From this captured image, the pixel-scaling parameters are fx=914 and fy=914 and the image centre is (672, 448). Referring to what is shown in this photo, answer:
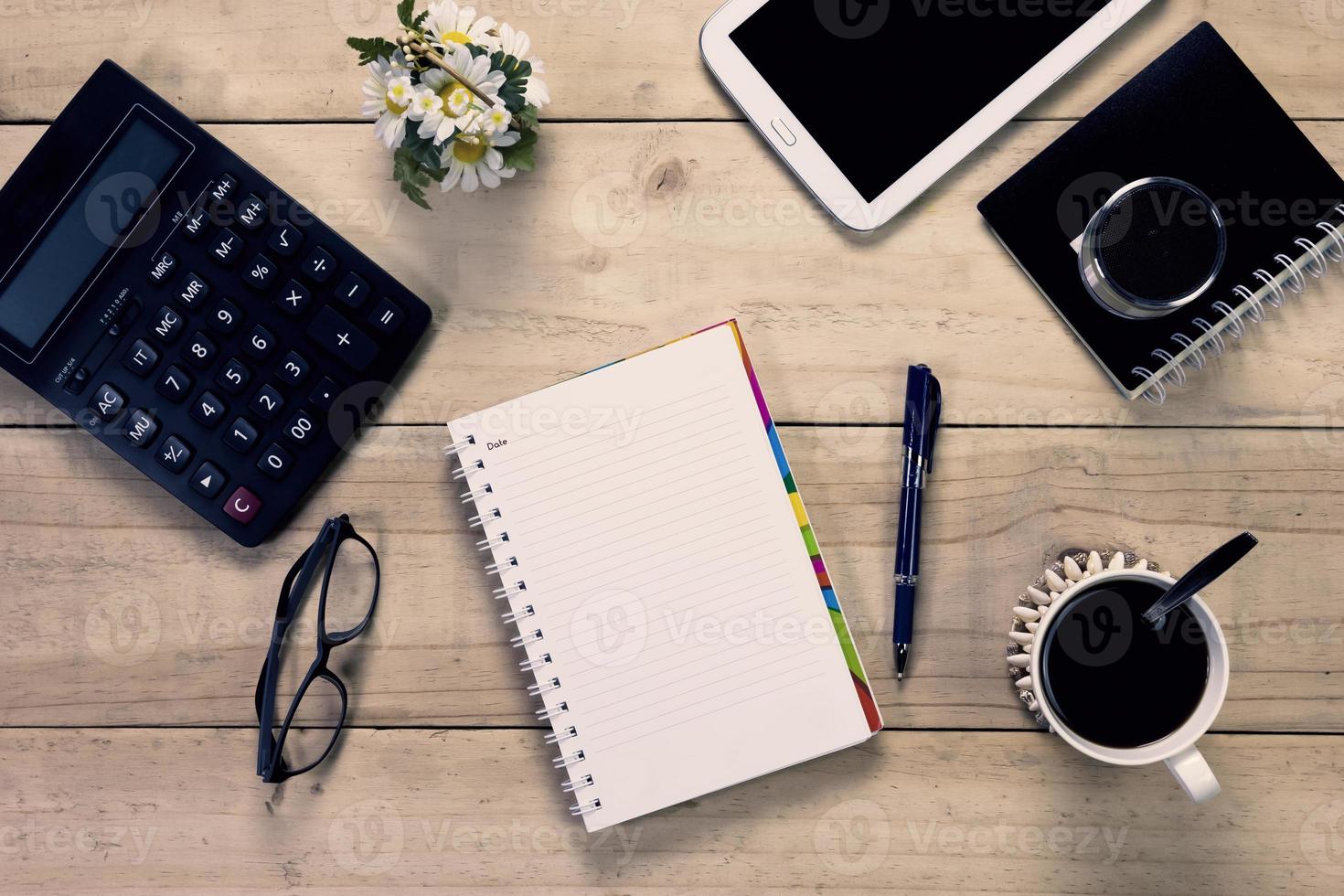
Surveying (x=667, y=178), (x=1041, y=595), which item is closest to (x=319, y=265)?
(x=667, y=178)

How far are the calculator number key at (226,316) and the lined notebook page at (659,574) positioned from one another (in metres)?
0.18

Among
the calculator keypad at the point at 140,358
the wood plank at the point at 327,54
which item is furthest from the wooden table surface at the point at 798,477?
the calculator keypad at the point at 140,358

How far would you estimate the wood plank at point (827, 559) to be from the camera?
0.68m

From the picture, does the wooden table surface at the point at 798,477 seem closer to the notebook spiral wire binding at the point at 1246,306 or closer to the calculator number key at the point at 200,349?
the notebook spiral wire binding at the point at 1246,306

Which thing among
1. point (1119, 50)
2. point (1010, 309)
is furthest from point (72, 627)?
point (1119, 50)

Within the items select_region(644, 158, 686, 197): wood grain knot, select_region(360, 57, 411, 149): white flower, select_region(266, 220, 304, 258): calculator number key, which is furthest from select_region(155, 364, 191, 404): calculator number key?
select_region(644, 158, 686, 197): wood grain knot

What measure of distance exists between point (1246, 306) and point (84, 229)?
83cm

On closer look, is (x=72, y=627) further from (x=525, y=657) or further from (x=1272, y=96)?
(x=1272, y=96)

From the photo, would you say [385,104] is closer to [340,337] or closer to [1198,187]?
[340,337]

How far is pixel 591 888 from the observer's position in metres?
0.69

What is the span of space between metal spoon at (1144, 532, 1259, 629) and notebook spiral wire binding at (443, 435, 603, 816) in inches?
15.8

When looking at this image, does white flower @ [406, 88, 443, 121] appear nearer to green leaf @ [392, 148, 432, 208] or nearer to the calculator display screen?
green leaf @ [392, 148, 432, 208]

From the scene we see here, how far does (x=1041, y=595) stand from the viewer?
65cm

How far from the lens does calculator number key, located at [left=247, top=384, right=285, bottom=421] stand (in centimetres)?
66
